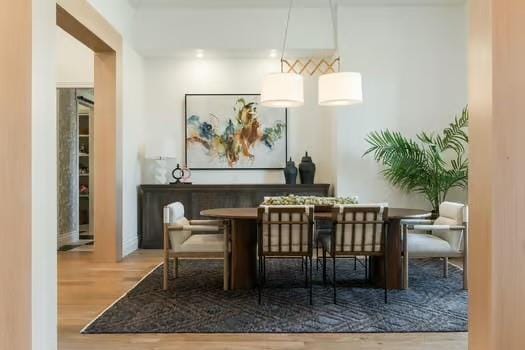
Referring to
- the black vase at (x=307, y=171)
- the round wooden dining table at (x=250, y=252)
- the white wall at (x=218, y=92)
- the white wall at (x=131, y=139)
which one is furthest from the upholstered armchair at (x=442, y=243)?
the white wall at (x=131, y=139)

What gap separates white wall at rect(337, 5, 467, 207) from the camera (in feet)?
18.7

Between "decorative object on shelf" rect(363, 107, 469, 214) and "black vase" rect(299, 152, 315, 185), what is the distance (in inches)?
30.6

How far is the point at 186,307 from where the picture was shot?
3316mm

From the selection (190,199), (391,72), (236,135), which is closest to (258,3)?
(236,135)

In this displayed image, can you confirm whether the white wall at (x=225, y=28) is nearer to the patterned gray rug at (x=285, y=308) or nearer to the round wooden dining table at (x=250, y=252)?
the round wooden dining table at (x=250, y=252)

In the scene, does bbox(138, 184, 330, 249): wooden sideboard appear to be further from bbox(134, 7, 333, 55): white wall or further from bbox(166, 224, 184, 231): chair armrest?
bbox(166, 224, 184, 231): chair armrest

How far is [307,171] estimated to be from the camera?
5.96 metres

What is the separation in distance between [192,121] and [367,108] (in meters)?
2.56
